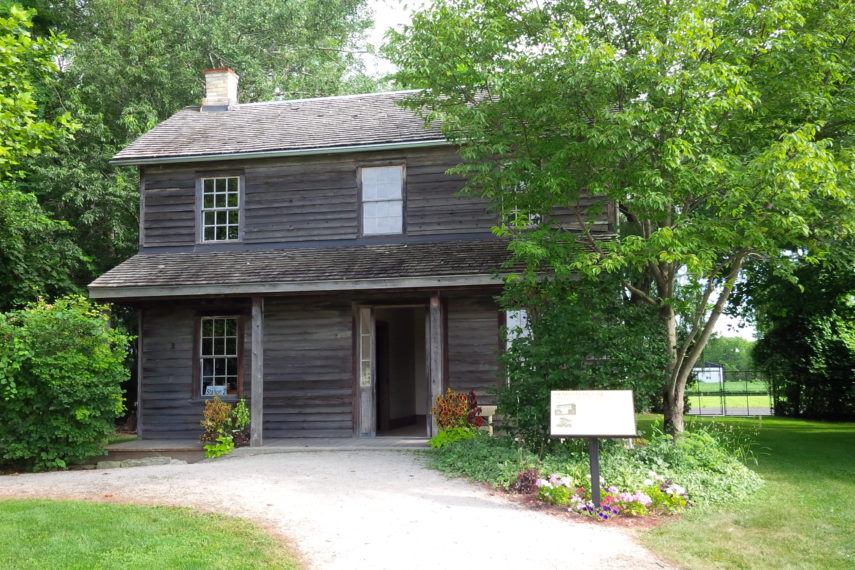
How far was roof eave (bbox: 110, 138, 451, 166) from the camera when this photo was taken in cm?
1431

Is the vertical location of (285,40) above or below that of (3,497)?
above

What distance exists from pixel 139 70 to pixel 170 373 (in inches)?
457

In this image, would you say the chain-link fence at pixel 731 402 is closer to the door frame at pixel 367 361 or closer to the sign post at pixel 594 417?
the door frame at pixel 367 361

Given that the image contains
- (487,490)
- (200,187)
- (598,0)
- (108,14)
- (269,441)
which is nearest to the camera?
(487,490)

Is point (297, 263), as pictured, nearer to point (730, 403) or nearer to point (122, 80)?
point (122, 80)

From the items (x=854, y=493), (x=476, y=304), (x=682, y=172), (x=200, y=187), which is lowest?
(x=854, y=493)

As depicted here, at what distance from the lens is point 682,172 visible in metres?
9.40

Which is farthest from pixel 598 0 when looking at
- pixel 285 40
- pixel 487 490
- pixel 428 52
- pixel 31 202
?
pixel 285 40

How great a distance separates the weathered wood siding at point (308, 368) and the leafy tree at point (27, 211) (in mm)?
5336

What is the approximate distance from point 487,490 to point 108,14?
23.1 m

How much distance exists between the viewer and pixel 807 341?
67.9ft

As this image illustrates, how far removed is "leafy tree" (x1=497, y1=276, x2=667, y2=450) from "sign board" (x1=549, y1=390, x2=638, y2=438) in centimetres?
167

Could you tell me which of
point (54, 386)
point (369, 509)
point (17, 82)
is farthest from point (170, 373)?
point (369, 509)

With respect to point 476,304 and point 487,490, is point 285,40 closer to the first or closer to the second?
point 476,304
